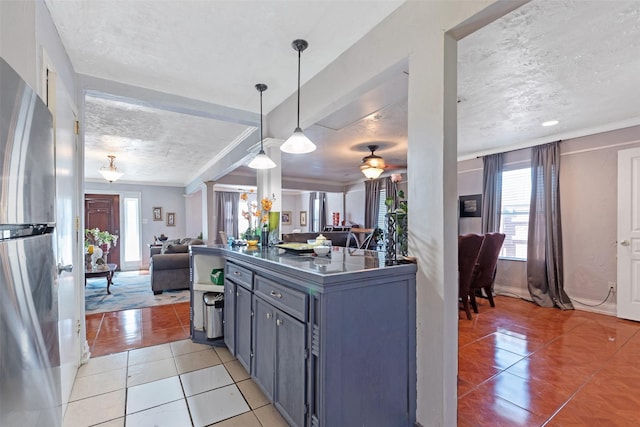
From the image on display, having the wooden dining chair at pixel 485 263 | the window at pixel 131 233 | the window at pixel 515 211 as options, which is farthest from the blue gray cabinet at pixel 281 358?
the window at pixel 131 233

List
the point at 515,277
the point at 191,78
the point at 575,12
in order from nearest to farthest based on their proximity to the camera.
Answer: the point at 575,12 → the point at 191,78 → the point at 515,277

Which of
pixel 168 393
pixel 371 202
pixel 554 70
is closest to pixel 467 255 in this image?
pixel 554 70

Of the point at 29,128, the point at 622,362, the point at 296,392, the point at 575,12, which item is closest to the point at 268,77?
the point at 29,128

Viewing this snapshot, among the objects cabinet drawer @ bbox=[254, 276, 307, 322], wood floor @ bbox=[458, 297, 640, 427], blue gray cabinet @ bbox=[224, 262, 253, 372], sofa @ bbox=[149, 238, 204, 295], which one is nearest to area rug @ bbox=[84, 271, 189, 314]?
sofa @ bbox=[149, 238, 204, 295]

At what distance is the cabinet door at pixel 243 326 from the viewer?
2.11 m

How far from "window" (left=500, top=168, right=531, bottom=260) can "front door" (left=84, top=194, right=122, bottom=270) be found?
932 cm

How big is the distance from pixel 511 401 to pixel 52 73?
11.8 ft

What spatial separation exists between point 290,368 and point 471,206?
15.9 feet

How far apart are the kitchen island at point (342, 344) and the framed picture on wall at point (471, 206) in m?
4.33

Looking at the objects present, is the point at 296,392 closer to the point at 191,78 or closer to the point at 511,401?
the point at 511,401

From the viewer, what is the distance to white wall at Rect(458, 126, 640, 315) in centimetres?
373

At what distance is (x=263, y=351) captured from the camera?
1.89m

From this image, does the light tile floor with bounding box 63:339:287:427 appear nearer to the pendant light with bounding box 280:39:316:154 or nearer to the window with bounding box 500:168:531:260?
the pendant light with bounding box 280:39:316:154

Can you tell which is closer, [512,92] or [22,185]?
[22,185]
